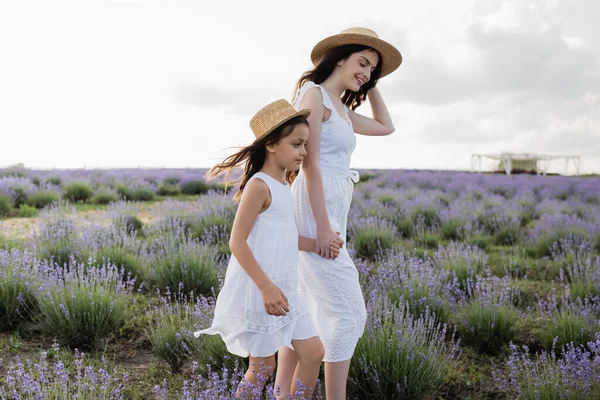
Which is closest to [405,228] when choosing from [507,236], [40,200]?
[507,236]

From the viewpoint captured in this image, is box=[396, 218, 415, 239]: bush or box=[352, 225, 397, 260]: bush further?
box=[396, 218, 415, 239]: bush

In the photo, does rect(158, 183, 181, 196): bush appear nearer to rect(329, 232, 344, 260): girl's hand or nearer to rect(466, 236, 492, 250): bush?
rect(466, 236, 492, 250): bush

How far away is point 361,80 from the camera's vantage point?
276 cm

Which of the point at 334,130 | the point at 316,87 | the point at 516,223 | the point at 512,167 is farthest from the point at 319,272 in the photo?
the point at 512,167

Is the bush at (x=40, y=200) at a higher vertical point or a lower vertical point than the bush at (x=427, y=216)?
lower

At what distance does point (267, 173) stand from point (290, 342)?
737 mm

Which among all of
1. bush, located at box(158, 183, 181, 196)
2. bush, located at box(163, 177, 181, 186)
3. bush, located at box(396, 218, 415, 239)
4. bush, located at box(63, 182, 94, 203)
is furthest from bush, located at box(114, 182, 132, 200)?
bush, located at box(396, 218, 415, 239)

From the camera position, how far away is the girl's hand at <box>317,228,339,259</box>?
245cm

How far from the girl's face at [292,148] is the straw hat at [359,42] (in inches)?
24.5

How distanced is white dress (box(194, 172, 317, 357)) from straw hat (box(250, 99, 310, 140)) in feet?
0.66

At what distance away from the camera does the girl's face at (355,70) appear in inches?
108

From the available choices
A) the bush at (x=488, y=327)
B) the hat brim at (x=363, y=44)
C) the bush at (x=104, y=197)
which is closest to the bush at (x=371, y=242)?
the bush at (x=488, y=327)

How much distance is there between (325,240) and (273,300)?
0.38 metres

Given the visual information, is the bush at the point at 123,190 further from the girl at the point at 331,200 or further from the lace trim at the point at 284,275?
the lace trim at the point at 284,275
